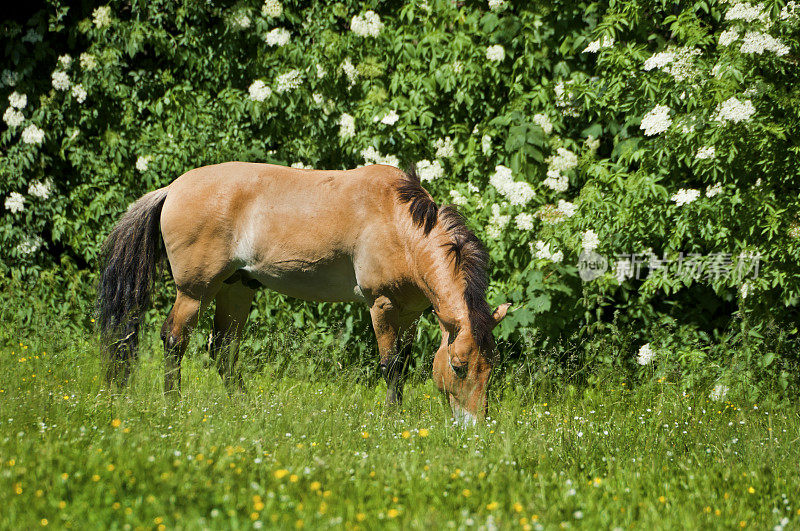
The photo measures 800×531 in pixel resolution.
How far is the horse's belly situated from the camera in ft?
16.8

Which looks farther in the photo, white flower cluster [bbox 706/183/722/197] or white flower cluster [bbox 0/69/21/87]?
white flower cluster [bbox 0/69/21/87]

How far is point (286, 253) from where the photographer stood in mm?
5129

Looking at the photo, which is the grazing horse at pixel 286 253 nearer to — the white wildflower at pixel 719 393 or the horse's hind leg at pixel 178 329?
the horse's hind leg at pixel 178 329

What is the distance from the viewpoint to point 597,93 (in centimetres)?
574

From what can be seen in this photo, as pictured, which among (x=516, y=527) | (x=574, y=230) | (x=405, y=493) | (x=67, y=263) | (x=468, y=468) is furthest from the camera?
(x=67, y=263)

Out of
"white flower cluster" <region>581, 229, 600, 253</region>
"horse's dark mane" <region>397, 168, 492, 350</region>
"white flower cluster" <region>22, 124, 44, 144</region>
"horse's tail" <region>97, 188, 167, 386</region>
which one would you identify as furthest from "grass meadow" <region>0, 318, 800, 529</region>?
"white flower cluster" <region>22, 124, 44, 144</region>

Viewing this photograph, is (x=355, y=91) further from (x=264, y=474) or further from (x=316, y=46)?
(x=264, y=474)

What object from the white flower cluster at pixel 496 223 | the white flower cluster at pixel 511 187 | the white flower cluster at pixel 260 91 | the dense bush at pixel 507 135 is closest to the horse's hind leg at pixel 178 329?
the dense bush at pixel 507 135

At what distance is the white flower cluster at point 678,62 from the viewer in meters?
5.06

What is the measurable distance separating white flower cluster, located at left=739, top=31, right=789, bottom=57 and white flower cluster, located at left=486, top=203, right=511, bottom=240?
6.43 feet

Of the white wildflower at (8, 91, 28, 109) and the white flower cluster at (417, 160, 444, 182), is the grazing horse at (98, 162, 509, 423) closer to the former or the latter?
the white flower cluster at (417, 160, 444, 182)

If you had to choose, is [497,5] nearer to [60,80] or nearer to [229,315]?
[229,315]

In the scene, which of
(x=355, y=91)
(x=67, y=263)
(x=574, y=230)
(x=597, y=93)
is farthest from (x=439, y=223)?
(x=67, y=263)

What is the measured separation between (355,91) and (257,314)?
215cm
